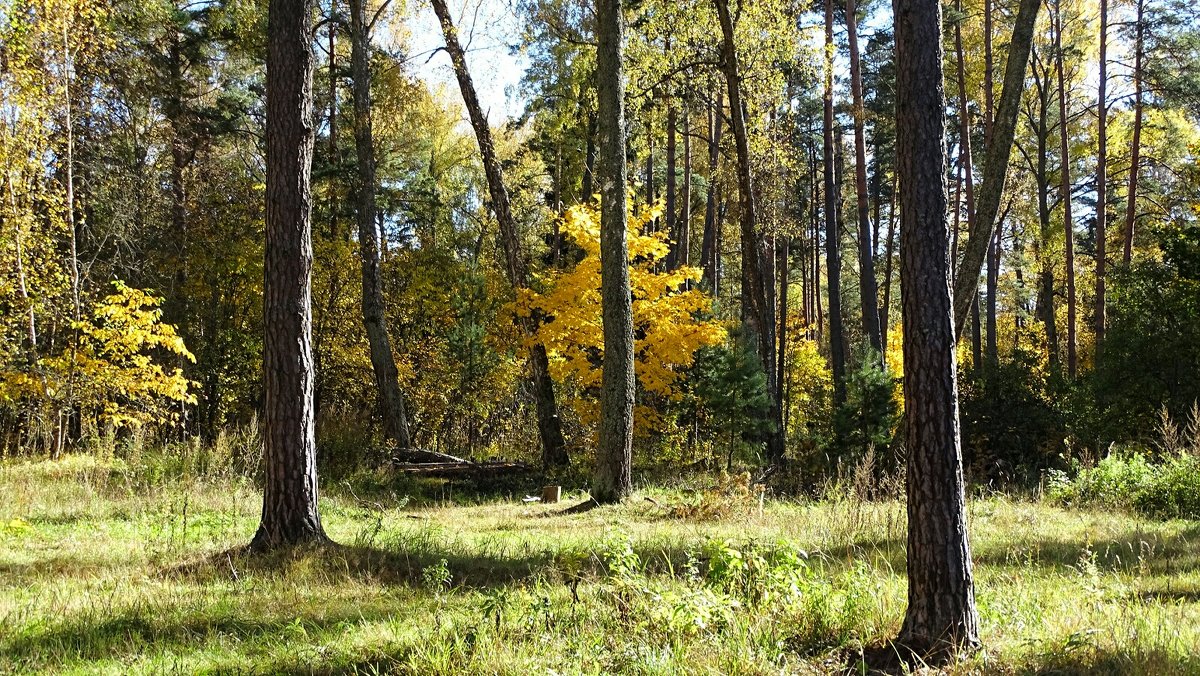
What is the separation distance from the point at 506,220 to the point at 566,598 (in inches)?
384

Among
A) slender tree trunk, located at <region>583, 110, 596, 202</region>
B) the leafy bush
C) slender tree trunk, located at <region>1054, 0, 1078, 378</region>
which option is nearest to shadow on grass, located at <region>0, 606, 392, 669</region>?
the leafy bush

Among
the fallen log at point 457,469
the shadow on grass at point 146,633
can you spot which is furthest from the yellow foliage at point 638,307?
the shadow on grass at point 146,633

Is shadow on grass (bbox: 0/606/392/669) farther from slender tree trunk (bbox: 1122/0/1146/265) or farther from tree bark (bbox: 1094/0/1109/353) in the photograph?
slender tree trunk (bbox: 1122/0/1146/265)

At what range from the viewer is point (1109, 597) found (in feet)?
13.7

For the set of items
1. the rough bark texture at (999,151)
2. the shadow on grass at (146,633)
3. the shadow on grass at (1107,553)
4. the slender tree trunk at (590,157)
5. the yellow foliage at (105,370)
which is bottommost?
the shadow on grass at (1107,553)

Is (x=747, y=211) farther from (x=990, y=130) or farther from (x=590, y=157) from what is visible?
(x=590, y=157)

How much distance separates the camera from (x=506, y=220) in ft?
44.0

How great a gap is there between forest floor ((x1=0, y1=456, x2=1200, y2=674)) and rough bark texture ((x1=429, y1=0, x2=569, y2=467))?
628 cm

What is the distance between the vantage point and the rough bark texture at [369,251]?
13422 mm

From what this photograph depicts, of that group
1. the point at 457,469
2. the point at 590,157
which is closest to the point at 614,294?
the point at 457,469

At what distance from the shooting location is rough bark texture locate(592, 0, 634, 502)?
30.8ft

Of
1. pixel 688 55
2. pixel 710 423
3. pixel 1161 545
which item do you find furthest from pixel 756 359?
pixel 1161 545

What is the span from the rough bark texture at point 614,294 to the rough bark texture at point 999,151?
3.96 metres

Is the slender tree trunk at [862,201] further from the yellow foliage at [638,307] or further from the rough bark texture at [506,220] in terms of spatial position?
the rough bark texture at [506,220]
